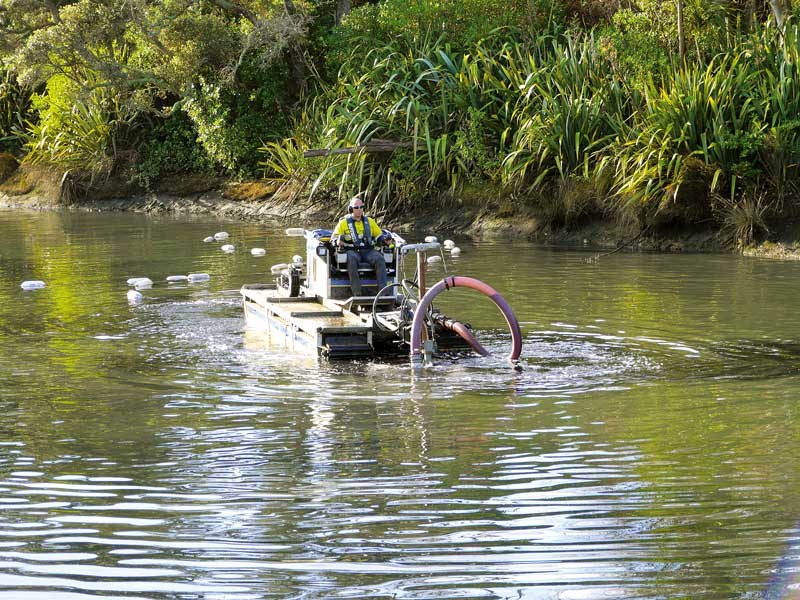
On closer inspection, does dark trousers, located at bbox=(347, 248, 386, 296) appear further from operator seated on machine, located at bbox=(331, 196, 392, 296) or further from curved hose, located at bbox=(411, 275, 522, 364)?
curved hose, located at bbox=(411, 275, 522, 364)

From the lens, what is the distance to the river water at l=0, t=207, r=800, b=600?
607 cm

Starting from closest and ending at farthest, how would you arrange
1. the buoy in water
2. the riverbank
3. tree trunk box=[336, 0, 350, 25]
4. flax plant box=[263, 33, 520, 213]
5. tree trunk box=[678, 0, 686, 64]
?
1. the buoy in water
2. the riverbank
3. tree trunk box=[678, 0, 686, 64]
4. flax plant box=[263, 33, 520, 213]
5. tree trunk box=[336, 0, 350, 25]

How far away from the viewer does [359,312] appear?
13117mm

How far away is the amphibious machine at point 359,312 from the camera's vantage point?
39.0 feet

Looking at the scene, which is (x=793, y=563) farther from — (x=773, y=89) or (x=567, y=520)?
(x=773, y=89)

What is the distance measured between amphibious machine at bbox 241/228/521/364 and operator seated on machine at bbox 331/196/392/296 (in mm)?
88

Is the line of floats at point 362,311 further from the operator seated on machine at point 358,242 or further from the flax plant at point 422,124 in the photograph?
the flax plant at point 422,124

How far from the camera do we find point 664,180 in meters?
21.0

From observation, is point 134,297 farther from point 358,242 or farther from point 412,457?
point 412,457

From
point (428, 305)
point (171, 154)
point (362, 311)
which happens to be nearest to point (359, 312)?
point (362, 311)

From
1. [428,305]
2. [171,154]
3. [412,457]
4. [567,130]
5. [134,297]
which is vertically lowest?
[412,457]

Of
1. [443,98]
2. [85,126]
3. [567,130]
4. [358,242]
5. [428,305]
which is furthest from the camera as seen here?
[85,126]

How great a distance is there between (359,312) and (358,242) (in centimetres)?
91

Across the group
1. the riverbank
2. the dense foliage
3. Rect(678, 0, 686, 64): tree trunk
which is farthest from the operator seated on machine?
Rect(678, 0, 686, 64): tree trunk
